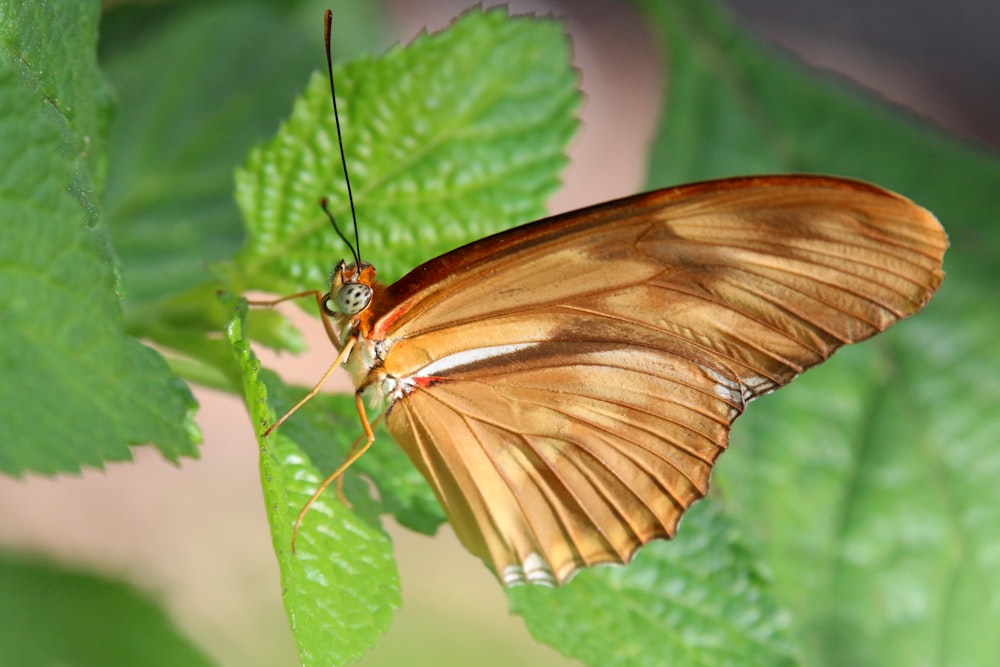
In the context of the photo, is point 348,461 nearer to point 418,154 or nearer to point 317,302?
point 317,302

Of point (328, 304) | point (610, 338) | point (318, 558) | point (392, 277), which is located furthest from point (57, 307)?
point (610, 338)

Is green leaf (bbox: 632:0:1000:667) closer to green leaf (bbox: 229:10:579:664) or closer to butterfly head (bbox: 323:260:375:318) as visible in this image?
green leaf (bbox: 229:10:579:664)

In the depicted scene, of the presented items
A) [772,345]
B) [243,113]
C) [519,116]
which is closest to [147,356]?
[519,116]

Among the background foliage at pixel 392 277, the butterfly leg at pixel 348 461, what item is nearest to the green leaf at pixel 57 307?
the background foliage at pixel 392 277

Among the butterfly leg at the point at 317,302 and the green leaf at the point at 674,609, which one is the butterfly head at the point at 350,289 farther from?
the green leaf at the point at 674,609

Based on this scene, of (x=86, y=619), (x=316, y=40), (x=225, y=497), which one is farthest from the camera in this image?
(x=225, y=497)

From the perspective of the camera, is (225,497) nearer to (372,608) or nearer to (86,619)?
(86,619)

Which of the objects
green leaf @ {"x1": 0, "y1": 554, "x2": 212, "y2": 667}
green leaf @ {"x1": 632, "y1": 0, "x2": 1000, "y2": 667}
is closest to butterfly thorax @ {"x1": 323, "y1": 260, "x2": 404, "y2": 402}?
green leaf @ {"x1": 0, "y1": 554, "x2": 212, "y2": 667}
